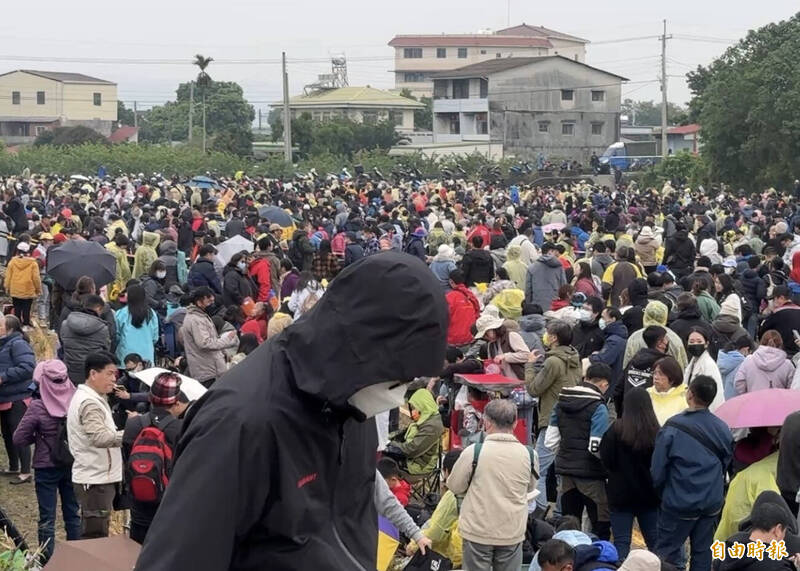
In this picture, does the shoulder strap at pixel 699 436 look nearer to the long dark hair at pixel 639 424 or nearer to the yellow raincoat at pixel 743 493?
the yellow raincoat at pixel 743 493

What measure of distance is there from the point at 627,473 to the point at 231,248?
28.5 feet

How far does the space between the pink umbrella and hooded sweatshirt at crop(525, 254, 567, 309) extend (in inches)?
222

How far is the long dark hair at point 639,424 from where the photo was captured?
7223 millimetres

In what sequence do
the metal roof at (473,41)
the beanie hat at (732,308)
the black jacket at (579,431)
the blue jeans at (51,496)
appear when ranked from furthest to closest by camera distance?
the metal roof at (473,41) → the beanie hat at (732,308) → the blue jeans at (51,496) → the black jacket at (579,431)

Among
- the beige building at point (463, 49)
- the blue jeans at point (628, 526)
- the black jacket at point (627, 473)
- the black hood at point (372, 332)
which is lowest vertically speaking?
the blue jeans at point (628, 526)

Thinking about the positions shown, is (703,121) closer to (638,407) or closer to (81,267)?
(81,267)

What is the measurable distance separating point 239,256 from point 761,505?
9034mm

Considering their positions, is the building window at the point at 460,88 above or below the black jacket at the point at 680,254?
above

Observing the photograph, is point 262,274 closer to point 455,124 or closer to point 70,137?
point 70,137

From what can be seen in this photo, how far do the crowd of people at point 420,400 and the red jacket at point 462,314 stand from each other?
2cm

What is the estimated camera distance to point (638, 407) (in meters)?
7.26

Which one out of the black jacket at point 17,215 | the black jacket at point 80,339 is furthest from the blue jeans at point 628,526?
the black jacket at point 17,215

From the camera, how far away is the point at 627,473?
7301mm

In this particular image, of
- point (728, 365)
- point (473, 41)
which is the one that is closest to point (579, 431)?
point (728, 365)
